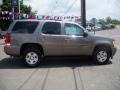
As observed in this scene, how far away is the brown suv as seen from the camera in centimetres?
1284

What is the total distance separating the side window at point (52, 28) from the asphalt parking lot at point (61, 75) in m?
1.38

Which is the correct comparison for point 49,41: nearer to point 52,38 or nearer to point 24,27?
point 52,38

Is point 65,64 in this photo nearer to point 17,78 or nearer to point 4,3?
point 17,78

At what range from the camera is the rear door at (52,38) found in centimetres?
1295

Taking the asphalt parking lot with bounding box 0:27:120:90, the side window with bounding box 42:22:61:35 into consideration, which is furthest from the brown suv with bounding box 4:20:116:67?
the asphalt parking lot with bounding box 0:27:120:90

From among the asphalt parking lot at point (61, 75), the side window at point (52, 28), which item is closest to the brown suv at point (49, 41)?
the side window at point (52, 28)

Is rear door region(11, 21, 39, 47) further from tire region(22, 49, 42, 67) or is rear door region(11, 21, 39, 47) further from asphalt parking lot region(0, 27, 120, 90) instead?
asphalt parking lot region(0, 27, 120, 90)

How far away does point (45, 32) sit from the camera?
1305 centimetres

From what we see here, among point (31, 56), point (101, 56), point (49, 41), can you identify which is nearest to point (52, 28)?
point (49, 41)

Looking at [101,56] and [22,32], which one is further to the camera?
[101,56]

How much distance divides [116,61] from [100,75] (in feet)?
11.9

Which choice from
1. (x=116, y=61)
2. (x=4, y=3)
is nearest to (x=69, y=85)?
(x=116, y=61)

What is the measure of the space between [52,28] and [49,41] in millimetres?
592

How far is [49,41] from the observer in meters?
12.9
